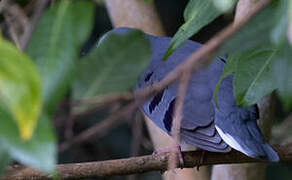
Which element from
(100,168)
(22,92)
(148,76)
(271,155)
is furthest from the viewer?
(148,76)

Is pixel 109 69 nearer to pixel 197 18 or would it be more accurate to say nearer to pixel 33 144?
pixel 33 144

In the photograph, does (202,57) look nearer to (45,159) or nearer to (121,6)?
(45,159)

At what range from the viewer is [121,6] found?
2746mm

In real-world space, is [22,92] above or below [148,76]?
above

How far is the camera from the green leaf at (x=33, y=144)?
2.17ft

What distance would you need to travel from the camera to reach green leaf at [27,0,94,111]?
2.37ft

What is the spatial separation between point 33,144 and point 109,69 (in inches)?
6.9

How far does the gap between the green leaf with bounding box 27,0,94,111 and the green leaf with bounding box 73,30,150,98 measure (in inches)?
1.5

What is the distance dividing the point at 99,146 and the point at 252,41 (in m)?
3.28

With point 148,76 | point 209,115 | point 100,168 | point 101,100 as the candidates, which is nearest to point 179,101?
point 101,100

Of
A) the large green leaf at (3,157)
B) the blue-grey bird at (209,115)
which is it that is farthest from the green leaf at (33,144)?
the blue-grey bird at (209,115)

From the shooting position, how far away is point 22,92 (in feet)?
2.08

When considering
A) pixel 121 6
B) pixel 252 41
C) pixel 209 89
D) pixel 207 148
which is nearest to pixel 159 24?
pixel 121 6

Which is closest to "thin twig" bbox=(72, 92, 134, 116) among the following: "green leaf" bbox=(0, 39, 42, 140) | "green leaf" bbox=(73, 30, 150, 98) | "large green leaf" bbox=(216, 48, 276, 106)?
"green leaf" bbox=(73, 30, 150, 98)
